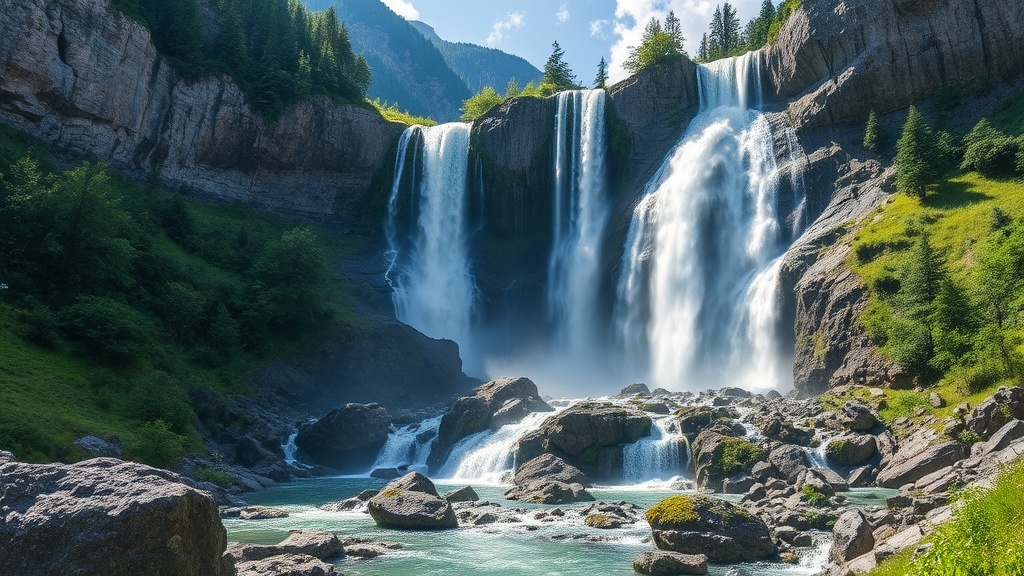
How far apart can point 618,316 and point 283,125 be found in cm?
3999

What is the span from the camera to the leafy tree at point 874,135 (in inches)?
2016

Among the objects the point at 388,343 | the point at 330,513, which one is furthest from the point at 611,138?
the point at 330,513

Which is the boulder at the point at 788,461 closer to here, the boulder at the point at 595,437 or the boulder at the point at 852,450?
the boulder at the point at 852,450

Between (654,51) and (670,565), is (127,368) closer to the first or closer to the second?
(670,565)

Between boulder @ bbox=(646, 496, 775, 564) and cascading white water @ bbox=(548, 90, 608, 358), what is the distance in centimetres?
4321

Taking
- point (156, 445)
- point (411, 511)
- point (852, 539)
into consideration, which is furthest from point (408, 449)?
point (852, 539)

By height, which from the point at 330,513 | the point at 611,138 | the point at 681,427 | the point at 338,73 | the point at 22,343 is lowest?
the point at 330,513

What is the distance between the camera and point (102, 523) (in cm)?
763

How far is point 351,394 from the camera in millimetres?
51531

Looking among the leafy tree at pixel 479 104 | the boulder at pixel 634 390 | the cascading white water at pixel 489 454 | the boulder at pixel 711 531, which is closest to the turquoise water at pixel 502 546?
the boulder at pixel 711 531

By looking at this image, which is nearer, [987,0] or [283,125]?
[987,0]

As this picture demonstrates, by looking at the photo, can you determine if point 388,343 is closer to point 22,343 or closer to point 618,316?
point 618,316

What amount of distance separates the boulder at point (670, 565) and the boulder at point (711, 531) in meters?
0.98

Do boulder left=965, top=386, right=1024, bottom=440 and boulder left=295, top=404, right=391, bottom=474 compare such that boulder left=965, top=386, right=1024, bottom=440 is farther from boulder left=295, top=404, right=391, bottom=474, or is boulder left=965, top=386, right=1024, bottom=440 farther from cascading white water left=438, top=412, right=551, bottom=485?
boulder left=295, top=404, right=391, bottom=474
